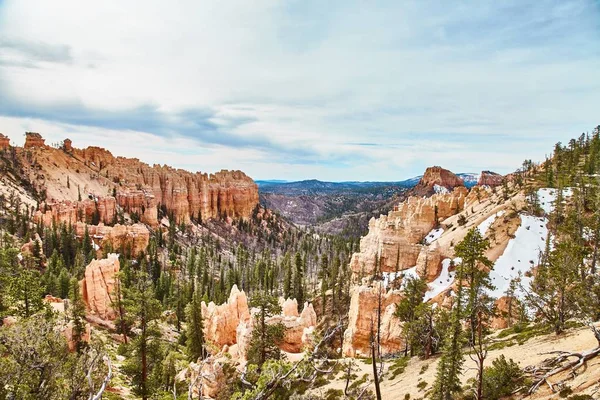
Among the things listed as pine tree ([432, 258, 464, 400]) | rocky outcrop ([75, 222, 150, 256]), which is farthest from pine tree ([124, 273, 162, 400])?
rocky outcrop ([75, 222, 150, 256])

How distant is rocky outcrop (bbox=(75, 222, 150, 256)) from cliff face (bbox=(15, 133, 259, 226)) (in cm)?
1641

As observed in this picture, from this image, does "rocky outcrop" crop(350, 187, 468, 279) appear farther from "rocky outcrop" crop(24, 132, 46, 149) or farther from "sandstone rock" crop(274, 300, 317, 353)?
"rocky outcrop" crop(24, 132, 46, 149)

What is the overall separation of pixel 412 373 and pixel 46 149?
546 ft

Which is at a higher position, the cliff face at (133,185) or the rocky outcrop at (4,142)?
the rocky outcrop at (4,142)

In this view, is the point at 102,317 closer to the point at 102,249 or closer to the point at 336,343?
the point at 336,343

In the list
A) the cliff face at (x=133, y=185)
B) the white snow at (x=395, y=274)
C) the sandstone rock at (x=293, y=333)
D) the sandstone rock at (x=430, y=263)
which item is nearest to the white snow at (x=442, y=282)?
the sandstone rock at (x=430, y=263)

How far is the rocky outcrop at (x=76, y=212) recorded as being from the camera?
93.6 m

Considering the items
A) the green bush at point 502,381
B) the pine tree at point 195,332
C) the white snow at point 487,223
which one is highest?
the white snow at point 487,223

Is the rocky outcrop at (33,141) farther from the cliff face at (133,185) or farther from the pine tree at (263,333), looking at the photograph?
the pine tree at (263,333)

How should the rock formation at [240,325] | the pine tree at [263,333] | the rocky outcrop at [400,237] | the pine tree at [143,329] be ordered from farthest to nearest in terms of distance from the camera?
the rocky outcrop at [400,237]
the rock formation at [240,325]
the pine tree at [263,333]
the pine tree at [143,329]

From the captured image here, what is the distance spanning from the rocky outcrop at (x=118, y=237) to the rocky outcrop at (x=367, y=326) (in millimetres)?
69779

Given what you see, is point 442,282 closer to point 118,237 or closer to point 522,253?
point 522,253

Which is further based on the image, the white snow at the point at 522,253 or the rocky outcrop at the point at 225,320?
the white snow at the point at 522,253

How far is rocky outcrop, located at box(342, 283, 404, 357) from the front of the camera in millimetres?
38344
